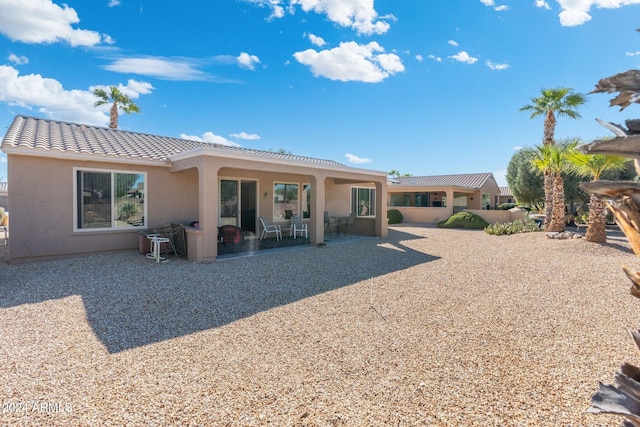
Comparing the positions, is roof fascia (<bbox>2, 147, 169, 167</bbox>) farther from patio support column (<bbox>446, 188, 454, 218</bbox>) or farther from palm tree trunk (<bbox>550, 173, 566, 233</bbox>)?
patio support column (<bbox>446, 188, 454, 218</bbox>)

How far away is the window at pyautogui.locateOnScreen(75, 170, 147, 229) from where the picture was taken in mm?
9586

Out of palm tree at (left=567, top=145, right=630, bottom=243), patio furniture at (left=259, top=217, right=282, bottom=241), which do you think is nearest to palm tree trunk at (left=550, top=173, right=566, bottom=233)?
palm tree at (left=567, top=145, right=630, bottom=243)

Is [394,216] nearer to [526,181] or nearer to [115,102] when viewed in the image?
[526,181]

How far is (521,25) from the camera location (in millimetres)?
12742

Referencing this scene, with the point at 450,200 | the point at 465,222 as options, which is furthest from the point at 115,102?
the point at 465,222

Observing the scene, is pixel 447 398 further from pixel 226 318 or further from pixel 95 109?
pixel 95 109

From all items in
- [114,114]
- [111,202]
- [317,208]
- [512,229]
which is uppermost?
[114,114]

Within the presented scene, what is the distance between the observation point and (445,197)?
92.3 feet

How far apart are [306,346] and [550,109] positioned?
1826 cm

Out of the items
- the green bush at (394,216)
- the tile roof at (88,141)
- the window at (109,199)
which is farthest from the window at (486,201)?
the window at (109,199)

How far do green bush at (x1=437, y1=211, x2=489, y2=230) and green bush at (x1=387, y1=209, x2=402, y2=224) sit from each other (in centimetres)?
351

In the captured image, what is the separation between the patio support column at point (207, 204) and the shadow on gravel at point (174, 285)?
519 mm

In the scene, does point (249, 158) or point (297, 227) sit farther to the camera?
point (297, 227)

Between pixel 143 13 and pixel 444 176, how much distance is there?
28.9 m
